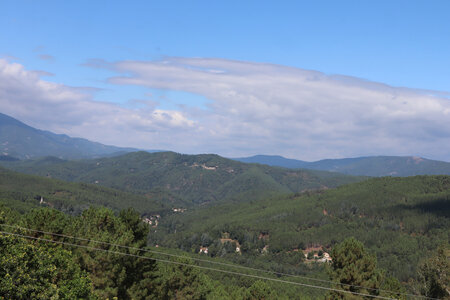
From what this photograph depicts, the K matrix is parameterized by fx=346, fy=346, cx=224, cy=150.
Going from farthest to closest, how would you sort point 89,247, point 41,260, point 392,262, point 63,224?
point 392,262 → point 63,224 → point 89,247 → point 41,260

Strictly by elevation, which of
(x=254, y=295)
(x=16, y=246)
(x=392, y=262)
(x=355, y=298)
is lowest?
(x=392, y=262)

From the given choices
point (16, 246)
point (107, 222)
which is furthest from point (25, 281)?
point (107, 222)

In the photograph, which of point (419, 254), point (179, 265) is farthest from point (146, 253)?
point (419, 254)

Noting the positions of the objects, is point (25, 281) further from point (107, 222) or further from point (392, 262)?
point (392, 262)

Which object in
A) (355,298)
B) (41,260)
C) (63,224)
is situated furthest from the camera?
(63,224)

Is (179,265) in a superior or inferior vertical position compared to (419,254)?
superior

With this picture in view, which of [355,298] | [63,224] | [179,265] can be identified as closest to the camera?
[355,298]

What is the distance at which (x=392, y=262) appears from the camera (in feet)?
564

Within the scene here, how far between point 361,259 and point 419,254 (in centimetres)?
16079

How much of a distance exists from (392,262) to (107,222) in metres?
171

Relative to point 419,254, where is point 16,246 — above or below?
above

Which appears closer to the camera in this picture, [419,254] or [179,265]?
[179,265]

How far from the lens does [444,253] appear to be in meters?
46.0

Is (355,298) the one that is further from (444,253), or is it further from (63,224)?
(63,224)
